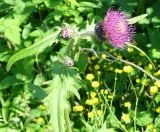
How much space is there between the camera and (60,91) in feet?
6.51

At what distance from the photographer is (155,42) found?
3285mm

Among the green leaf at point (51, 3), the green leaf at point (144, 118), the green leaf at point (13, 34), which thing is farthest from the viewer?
the green leaf at point (51, 3)

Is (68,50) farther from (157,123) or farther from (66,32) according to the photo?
(157,123)

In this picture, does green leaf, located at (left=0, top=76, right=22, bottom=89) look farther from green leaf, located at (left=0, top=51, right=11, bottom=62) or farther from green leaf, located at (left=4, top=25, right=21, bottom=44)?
green leaf, located at (left=4, top=25, right=21, bottom=44)

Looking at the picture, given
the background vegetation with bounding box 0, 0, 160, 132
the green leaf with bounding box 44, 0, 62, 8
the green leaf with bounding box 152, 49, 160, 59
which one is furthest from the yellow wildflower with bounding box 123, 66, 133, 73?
the green leaf with bounding box 44, 0, 62, 8

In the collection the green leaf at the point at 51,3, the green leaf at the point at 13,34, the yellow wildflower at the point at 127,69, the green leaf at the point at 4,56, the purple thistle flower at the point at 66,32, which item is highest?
the purple thistle flower at the point at 66,32

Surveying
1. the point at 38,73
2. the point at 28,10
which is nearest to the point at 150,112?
the point at 38,73

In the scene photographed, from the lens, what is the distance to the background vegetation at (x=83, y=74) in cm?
304

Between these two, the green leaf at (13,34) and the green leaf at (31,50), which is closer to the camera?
the green leaf at (31,50)

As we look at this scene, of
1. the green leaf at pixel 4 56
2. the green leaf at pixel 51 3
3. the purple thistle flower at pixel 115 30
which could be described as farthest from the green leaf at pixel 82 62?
the purple thistle flower at pixel 115 30

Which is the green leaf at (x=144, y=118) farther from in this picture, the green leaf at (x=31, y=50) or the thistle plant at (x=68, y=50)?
the green leaf at (x=31, y=50)

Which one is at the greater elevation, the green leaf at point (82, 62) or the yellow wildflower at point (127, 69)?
the green leaf at point (82, 62)

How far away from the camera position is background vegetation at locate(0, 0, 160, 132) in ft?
9.98

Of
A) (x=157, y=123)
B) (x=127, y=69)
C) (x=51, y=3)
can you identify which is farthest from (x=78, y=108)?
(x=51, y=3)
